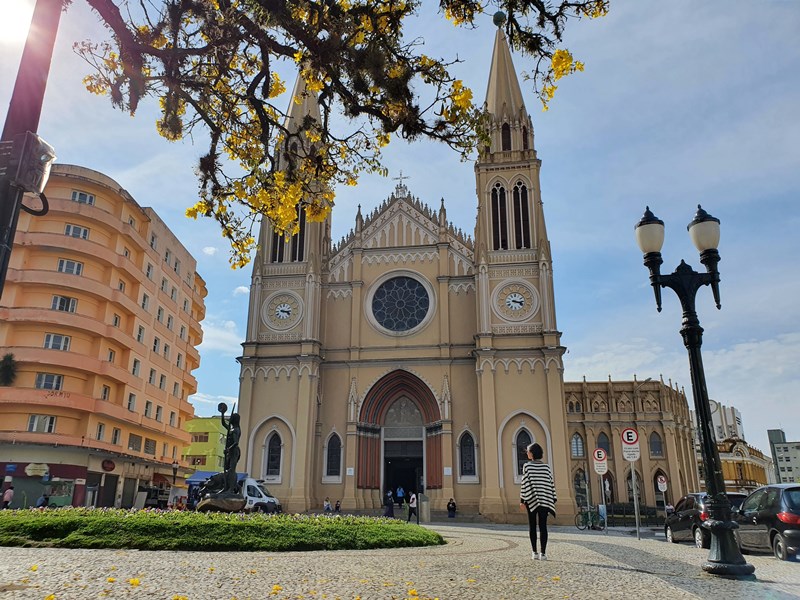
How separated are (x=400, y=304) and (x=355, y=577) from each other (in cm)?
2813

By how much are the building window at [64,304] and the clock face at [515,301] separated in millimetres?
Result: 21756

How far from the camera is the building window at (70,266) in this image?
31.8 m

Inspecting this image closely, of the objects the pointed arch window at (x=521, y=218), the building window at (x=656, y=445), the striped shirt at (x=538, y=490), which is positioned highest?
the pointed arch window at (x=521, y=218)

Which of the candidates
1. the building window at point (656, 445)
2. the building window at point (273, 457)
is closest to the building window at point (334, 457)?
the building window at point (273, 457)

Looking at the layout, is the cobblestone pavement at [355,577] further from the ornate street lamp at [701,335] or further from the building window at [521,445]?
the building window at [521,445]

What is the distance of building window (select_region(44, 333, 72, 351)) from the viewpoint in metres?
30.6

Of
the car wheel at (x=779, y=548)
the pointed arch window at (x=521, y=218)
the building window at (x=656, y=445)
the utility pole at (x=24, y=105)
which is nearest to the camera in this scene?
the utility pole at (x=24, y=105)

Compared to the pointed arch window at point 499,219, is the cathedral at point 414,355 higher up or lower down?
lower down

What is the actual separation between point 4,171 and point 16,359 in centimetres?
2886

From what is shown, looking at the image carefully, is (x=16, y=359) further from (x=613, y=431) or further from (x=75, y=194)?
(x=613, y=431)

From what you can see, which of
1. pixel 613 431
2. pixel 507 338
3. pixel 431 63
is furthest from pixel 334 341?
pixel 613 431

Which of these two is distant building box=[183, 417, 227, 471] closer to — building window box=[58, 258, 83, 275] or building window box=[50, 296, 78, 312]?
building window box=[50, 296, 78, 312]

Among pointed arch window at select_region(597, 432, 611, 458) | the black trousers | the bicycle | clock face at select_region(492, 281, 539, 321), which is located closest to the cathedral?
clock face at select_region(492, 281, 539, 321)

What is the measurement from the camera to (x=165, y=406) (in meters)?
40.9
